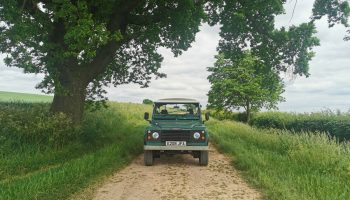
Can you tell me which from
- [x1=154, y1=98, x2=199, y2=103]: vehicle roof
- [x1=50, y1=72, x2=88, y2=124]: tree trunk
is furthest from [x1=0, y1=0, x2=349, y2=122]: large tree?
[x1=154, y1=98, x2=199, y2=103]: vehicle roof

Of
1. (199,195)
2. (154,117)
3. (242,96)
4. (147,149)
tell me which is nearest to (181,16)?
(154,117)

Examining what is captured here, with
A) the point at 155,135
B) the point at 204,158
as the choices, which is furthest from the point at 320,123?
the point at 155,135

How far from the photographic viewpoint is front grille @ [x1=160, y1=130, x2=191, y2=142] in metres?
11.8

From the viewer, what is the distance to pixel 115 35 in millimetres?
13102

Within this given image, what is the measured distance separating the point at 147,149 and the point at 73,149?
9.91 ft

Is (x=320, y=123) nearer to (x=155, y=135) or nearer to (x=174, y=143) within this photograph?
(x=174, y=143)

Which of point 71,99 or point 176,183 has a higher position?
point 71,99

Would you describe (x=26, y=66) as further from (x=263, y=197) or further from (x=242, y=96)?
(x=242, y=96)

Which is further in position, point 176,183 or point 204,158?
point 204,158

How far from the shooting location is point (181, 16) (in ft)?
50.8

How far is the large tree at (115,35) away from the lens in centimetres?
1248

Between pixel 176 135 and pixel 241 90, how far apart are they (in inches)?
1066

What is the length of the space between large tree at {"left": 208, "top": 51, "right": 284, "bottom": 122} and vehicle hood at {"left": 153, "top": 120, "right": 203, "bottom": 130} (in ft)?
82.7

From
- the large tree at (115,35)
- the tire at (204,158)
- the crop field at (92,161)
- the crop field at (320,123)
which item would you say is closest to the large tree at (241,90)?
the crop field at (320,123)
